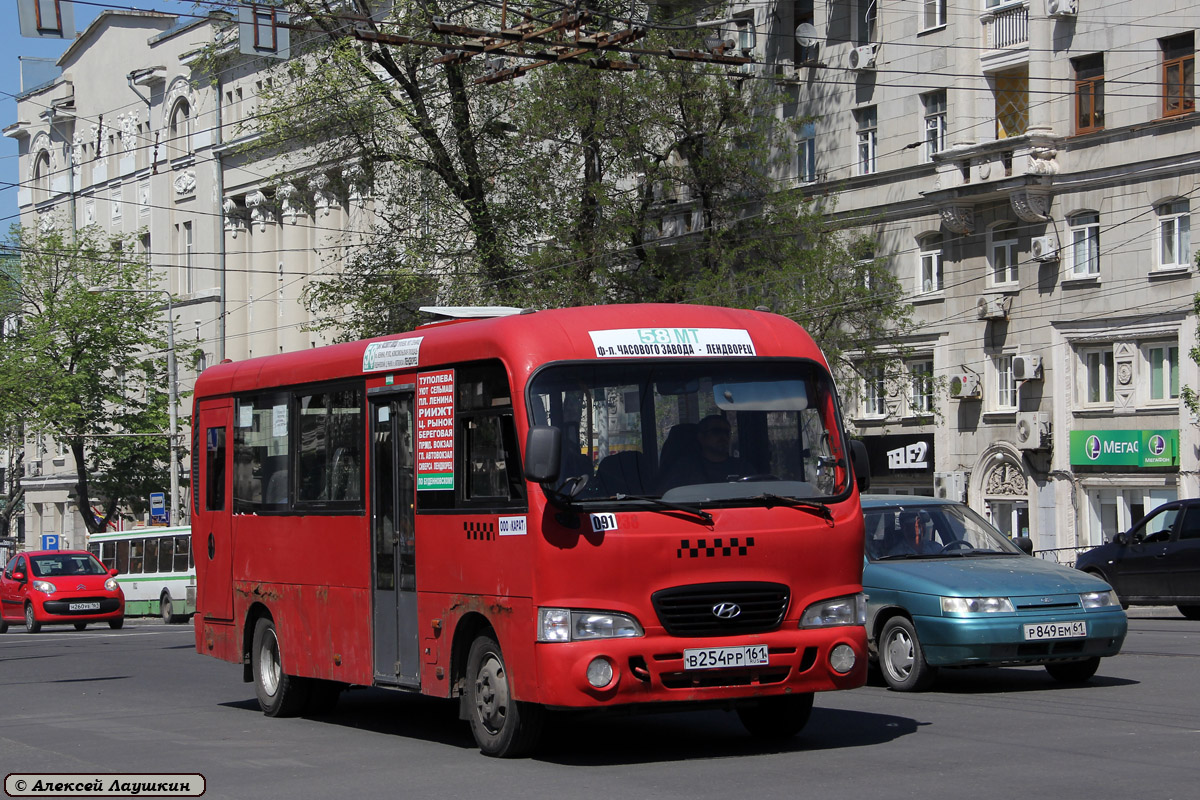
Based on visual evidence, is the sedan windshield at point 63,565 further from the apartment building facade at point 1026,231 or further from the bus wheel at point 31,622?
the apartment building facade at point 1026,231

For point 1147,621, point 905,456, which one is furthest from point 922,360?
point 1147,621

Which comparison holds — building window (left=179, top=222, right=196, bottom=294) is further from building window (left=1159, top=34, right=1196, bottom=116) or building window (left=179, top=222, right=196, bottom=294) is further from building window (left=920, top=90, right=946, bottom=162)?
building window (left=1159, top=34, right=1196, bottom=116)

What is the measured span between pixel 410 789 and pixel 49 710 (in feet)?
23.2

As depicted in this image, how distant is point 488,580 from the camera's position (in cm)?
1064

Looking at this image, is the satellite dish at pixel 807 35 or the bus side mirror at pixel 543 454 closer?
the bus side mirror at pixel 543 454

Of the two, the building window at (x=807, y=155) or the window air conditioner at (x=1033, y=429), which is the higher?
the building window at (x=807, y=155)

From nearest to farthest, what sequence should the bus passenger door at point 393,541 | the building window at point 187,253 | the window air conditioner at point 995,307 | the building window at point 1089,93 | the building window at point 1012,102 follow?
the bus passenger door at point 393,541 → the building window at point 1089,93 → the building window at point 1012,102 → the window air conditioner at point 995,307 → the building window at point 187,253

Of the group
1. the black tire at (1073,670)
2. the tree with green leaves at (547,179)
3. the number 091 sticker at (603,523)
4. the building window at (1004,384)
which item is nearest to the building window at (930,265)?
the tree with green leaves at (547,179)

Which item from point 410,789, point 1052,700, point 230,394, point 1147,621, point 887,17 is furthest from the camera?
point 887,17

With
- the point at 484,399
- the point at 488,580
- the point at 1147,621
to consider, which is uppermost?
the point at 484,399

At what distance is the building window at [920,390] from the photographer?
39500 millimetres

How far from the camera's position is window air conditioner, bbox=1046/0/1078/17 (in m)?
36.2

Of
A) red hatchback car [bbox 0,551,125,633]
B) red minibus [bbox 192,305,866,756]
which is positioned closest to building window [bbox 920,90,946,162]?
red hatchback car [bbox 0,551,125,633]

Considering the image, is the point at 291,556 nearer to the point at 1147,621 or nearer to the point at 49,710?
the point at 49,710
